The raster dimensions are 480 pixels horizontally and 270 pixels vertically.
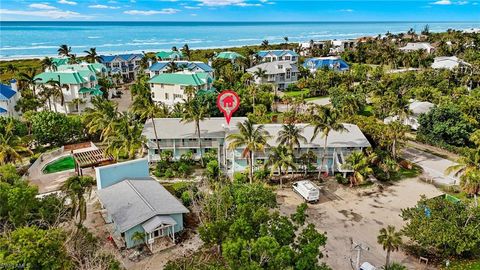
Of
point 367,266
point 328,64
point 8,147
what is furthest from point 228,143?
point 328,64

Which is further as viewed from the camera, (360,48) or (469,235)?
Answer: (360,48)

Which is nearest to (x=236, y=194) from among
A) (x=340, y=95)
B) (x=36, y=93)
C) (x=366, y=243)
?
(x=366, y=243)

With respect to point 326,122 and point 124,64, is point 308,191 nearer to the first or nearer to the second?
point 326,122

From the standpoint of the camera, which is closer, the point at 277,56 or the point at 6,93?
the point at 6,93

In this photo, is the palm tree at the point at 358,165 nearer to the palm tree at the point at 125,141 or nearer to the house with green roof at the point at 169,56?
the palm tree at the point at 125,141

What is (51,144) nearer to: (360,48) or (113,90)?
(113,90)

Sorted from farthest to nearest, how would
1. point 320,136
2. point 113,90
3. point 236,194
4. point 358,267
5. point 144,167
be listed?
point 113,90, point 320,136, point 144,167, point 236,194, point 358,267

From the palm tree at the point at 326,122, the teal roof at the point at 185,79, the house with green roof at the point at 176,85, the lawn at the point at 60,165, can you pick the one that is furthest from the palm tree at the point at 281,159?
the teal roof at the point at 185,79

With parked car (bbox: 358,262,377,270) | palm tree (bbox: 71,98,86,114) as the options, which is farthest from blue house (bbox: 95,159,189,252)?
palm tree (bbox: 71,98,86,114)
